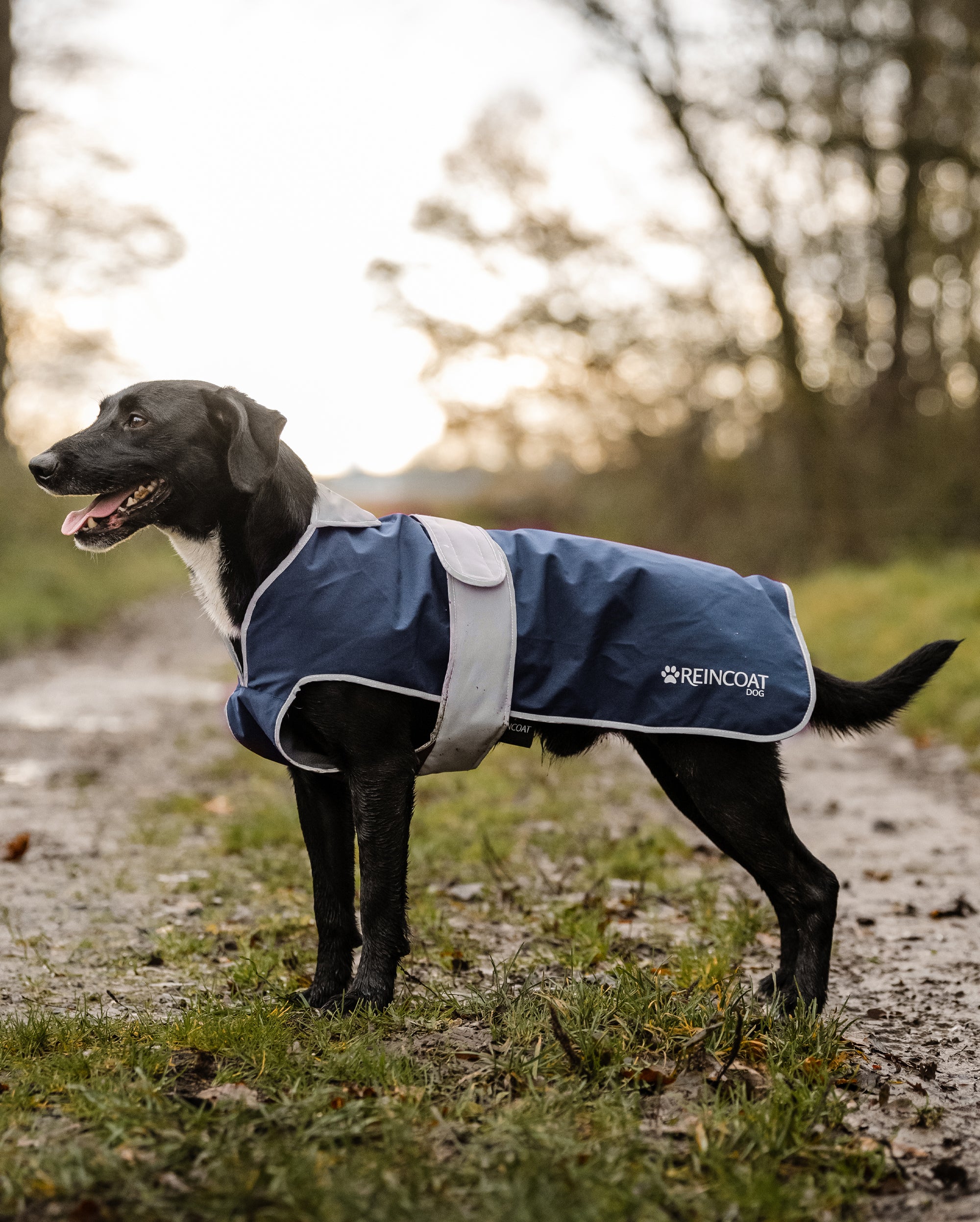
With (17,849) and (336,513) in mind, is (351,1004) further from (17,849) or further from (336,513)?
(17,849)

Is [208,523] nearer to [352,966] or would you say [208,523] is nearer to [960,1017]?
[352,966]

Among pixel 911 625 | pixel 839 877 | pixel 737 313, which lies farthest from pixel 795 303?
pixel 839 877

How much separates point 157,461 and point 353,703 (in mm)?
967

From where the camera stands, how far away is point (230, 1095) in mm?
2551

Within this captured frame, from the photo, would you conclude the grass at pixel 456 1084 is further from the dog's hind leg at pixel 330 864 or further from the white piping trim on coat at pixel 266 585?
the white piping trim on coat at pixel 266 585

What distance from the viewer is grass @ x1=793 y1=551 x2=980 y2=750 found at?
27.3ft

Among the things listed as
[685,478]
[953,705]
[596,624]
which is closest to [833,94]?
[685,478]

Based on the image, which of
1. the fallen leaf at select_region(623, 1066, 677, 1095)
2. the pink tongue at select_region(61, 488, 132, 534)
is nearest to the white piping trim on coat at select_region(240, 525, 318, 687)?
the pink tongue at select_region(61, 488, 132, 534)

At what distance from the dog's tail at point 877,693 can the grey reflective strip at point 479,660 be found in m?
1.03

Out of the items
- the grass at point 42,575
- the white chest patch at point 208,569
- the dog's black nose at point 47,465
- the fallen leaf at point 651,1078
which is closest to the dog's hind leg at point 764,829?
the fallen leaf at point 651,1078

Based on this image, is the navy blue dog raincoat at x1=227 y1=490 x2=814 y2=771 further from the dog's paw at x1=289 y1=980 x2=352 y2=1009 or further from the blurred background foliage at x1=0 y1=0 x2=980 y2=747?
the blurred background foliage at x1=0 y1=0 x2=980 y2=747

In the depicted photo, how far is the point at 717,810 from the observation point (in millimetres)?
3258

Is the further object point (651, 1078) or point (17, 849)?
point (17, 849)

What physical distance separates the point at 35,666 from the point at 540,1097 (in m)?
10.5
